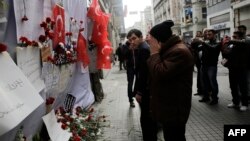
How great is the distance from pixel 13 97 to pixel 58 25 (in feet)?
8.69

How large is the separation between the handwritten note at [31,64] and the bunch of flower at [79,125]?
844 mm

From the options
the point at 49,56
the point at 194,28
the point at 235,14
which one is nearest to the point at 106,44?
the point at 49,56

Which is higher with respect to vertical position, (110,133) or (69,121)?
(69,121)

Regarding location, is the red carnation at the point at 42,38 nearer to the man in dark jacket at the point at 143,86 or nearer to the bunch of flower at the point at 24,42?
the bunch of flower at the point at 24,42

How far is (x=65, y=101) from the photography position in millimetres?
6230

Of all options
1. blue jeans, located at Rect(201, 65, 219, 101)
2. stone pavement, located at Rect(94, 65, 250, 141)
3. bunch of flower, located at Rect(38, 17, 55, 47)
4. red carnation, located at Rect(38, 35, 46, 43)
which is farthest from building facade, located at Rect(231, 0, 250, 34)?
red carnation, located at Rect(38, 35, 46, 43)

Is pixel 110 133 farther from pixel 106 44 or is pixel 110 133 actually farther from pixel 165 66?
pixel 165 66

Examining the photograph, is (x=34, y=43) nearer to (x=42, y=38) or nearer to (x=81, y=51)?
(x=42, y=38)

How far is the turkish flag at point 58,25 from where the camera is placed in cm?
525

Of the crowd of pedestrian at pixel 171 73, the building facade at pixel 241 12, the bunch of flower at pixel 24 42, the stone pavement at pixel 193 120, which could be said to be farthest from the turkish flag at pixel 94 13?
the building facade at pixel 241 12

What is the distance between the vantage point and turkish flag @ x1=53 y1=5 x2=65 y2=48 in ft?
17.2

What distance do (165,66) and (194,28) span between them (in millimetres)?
50335

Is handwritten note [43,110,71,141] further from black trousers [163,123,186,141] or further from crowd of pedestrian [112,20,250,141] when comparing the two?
black trousers [163,123,186,141]

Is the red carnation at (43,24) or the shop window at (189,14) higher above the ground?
the shop window at (189,14)
